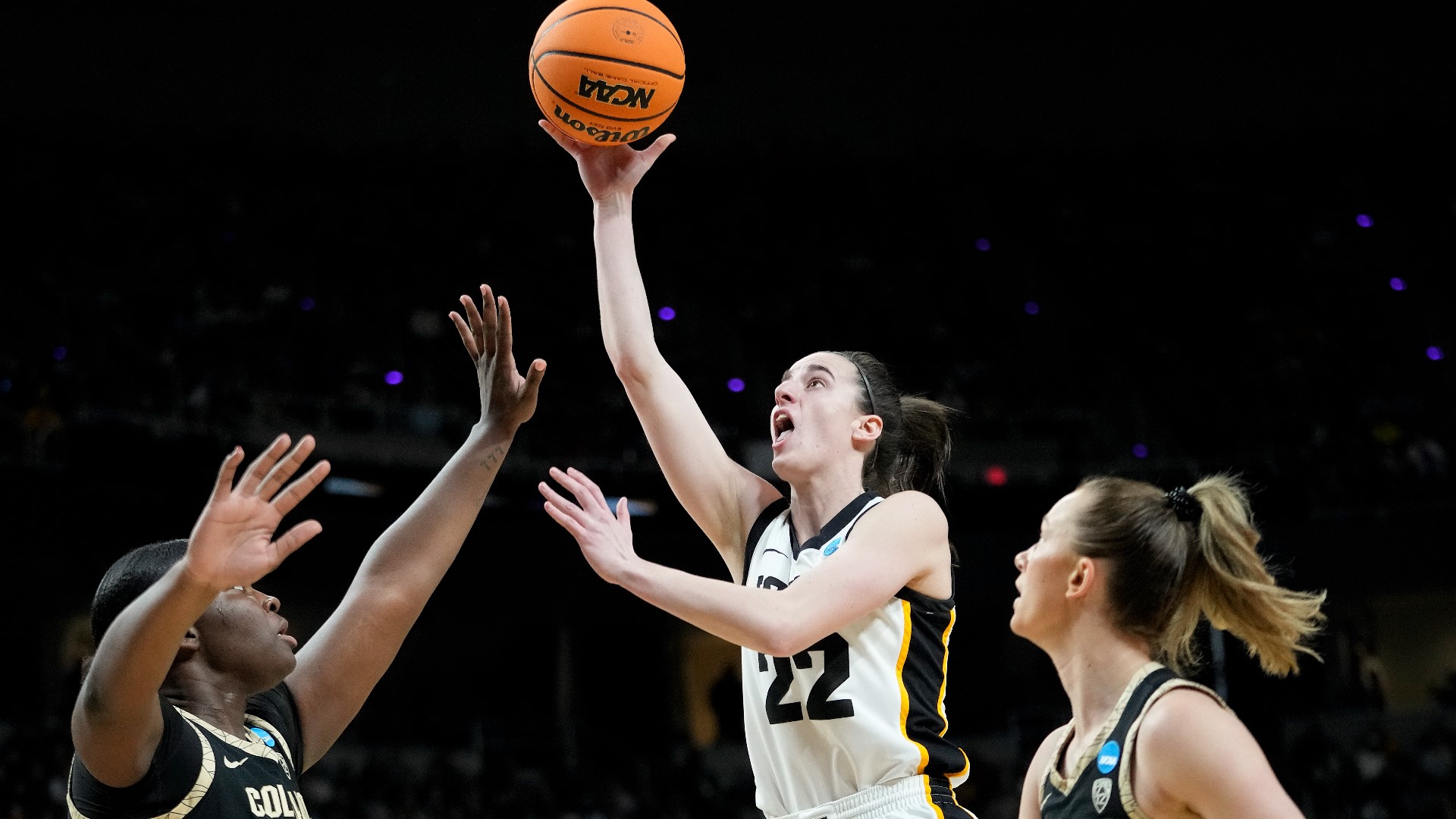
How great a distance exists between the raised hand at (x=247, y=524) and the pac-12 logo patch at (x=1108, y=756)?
143 centimetres

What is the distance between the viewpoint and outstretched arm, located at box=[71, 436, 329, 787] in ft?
7.02

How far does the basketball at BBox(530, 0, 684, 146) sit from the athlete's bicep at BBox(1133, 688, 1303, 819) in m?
1.95

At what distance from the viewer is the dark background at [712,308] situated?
1140cm

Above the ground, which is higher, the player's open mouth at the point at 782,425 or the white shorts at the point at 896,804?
the player's open mouth at the point at 782,425

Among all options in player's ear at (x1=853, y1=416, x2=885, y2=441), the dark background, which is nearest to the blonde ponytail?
player's ear at (x1=853, y1=416, x2=885, y2=441)

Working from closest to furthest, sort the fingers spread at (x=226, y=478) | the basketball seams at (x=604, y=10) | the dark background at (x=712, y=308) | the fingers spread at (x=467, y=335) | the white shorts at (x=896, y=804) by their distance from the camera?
the fingers spread at (x=226, y=478)
the white shorts at (x=896, y=804)
the fingers spread at (x=467, y=335)
the basketball seams at (x=604, y=10)
the dark background at (x=712, y=308)

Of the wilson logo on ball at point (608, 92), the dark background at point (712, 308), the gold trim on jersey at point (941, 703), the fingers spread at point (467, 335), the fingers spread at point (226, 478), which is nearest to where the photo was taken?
the fingers spread at point (226, 478)

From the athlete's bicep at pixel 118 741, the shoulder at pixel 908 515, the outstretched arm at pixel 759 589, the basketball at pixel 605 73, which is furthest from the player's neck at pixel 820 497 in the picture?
the athlete's bicep at pixel 118 741

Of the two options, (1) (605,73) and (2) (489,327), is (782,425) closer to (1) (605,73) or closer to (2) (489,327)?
(2) (489,327)

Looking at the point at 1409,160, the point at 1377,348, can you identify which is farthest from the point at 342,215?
the point at 1409,160

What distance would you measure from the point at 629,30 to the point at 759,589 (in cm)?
164

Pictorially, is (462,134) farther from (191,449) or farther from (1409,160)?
A: (1409,160)

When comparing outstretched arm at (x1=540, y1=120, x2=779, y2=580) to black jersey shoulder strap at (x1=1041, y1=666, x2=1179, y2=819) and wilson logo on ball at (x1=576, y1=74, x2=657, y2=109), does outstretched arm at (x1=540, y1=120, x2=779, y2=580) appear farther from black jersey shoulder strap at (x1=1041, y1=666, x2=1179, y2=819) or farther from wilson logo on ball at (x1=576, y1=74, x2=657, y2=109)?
black jersey shoulder strap at (x1=1041, y1=666, x2=1179, y2=819)

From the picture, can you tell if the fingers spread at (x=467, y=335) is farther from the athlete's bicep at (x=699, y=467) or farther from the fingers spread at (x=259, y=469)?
the fingers spread at (x=259, y=469)
